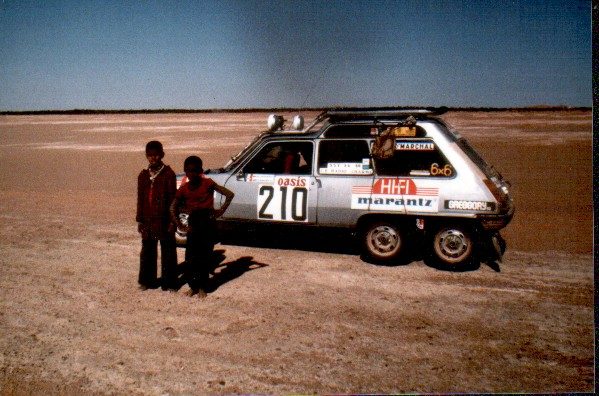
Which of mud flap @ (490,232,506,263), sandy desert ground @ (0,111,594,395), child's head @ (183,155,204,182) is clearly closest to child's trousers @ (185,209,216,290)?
sandy desert ground @ (0,111,594,395)

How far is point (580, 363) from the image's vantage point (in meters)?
3.79

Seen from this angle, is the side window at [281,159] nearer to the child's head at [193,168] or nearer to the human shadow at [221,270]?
the human shadow at [221,270]

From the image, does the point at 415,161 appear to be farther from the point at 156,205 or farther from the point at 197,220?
the point at 156,205

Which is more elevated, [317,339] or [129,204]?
[129,204]

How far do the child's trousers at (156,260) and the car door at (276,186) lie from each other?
5.35 ft

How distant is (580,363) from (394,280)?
232 cm

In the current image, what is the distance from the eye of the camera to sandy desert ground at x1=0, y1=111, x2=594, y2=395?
11.7 ft

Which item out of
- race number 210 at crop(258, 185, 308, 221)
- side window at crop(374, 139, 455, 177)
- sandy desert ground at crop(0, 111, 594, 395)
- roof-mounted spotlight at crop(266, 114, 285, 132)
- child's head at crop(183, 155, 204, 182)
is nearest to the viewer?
sandy desert ground at crop(0, 111, 594, 395)

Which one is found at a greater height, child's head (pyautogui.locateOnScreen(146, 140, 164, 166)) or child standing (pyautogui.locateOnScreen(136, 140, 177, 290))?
child's head (pyautogui.locateOnScreen(146, 140, 164, 166))

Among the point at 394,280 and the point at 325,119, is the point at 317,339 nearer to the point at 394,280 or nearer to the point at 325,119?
the point at 394,280

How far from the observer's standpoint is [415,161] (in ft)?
20.3

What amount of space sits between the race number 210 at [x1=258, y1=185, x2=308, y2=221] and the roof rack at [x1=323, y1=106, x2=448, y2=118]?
1.19m

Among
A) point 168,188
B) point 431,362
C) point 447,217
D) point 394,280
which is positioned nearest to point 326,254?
point 394,280

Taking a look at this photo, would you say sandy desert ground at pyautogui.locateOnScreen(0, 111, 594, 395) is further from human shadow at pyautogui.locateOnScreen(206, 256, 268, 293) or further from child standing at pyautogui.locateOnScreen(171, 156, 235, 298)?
child standing at pyautogui.locateOnScreen(171, 156, 235, 298)
